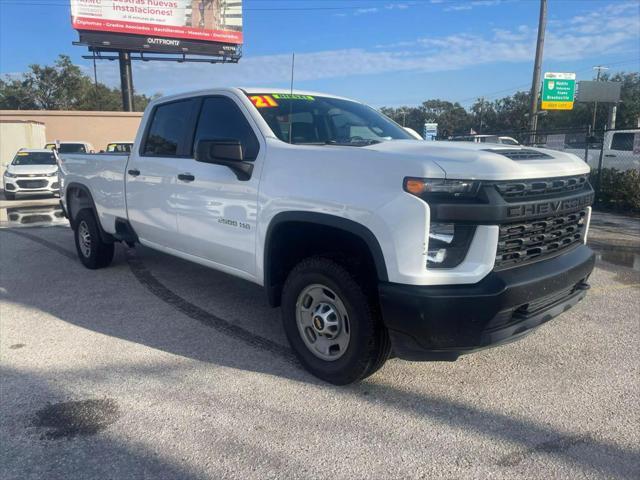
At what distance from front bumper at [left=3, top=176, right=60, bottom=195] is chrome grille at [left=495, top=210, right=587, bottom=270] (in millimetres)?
16127

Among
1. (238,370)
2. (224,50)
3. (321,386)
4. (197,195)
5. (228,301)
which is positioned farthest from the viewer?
(224,50)

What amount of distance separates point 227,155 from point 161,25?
104ft

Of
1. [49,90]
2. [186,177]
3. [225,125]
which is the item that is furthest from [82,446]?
[49,90]

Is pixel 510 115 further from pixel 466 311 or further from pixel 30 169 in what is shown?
pixel 466 311

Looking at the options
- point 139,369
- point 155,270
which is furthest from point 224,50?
point 139,369

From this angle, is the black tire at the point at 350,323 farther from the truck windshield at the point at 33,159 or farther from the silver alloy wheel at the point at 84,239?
the truck windshield at the point at 33,159

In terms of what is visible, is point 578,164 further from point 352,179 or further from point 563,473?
point 563,473

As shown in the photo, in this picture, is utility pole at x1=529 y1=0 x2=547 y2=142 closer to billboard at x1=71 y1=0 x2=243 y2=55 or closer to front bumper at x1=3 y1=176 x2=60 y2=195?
front bumper at x1=3 y1=176 x2=60 y2=195

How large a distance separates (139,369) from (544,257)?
9.37 feet

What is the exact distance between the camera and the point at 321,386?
11.2ft

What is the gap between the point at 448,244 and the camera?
9.11 ft

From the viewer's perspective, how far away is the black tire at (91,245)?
629 centimetres

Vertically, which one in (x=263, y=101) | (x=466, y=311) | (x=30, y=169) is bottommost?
(x=30, y=169)

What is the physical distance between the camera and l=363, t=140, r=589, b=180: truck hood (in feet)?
9.01
